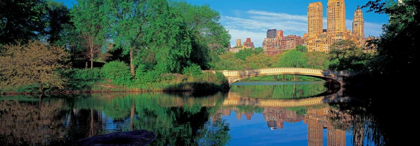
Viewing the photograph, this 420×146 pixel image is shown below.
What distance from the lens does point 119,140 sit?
29.8 feet

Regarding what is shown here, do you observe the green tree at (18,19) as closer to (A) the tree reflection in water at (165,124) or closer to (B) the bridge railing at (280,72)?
(A) the tree reflection in water at (165,124)

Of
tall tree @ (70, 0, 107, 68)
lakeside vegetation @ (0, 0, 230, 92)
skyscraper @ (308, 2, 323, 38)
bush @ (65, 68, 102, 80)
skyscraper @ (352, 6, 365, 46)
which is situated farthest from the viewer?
skyscraper @ (352, 6, 365, 46)

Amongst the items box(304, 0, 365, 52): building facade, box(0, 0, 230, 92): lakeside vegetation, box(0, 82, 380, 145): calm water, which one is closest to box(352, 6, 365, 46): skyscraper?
box(304, 0, 365, 52): building facade

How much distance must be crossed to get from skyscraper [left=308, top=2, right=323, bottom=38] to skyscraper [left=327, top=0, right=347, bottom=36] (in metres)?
7.03

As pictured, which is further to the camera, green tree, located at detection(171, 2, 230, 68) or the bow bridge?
the bow bridge

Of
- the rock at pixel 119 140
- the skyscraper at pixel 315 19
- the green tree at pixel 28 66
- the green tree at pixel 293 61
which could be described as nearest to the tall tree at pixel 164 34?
the green tree at pixel 28 66

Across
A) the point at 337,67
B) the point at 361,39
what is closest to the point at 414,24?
the point at 337,67

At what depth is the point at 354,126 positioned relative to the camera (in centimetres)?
1236

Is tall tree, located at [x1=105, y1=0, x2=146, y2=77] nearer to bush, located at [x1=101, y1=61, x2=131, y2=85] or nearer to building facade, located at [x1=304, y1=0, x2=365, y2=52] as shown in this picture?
bush, located at [x1=101, y1=61, x2=131, y2=85]

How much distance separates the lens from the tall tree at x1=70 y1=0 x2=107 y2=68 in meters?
31.4

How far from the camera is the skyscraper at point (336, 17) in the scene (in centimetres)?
14000

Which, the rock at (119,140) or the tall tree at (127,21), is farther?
the tall tree at (127,21)

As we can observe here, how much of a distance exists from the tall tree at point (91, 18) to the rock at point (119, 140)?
22984mm

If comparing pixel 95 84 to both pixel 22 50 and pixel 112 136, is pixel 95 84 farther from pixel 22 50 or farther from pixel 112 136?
pixel 112 136
